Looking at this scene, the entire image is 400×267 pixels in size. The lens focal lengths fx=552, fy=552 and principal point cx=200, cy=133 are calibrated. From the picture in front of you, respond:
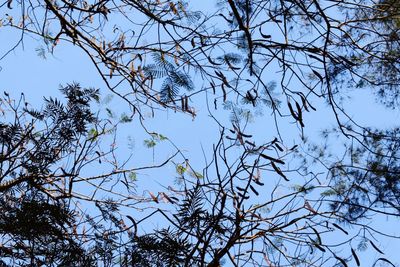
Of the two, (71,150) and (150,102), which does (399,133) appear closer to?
(150,102)

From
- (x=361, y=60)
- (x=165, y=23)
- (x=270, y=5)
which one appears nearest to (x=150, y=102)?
(x=165, y=23)

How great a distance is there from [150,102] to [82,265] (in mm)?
828

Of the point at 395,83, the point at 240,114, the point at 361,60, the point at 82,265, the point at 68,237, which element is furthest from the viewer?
the point at 395,83

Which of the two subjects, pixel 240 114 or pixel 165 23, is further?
pixel 240 114

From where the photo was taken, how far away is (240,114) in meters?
2.32

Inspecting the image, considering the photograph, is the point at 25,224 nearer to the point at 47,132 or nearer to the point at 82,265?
the point at 82,265

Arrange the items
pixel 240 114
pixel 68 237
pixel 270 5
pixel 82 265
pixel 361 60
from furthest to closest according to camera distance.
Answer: pixel 361 60
pixel 240 114
pixel 270 5
pixel 68 237
pixel 82 265

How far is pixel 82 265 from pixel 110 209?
0.72m

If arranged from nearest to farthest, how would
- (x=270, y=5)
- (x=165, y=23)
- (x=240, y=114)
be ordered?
(x=165, y=23) → (x=270, y=5) → (x=240, y=114)

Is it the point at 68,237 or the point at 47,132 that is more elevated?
the point at 47,132

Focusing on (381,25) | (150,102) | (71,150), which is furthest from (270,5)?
(71,150)

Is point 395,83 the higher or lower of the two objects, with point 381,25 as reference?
lower

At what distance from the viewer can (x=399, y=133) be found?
2.78 meters

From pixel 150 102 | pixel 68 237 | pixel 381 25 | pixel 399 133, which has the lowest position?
pixel 68 237
